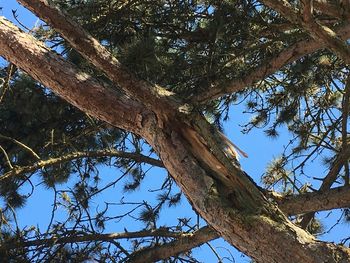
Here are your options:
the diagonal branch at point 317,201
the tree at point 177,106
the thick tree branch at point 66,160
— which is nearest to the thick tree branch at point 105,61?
the tree at point 177,106

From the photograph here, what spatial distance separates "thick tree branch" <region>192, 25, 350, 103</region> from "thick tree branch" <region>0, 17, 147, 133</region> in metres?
0.48

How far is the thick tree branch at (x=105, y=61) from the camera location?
3168 mm

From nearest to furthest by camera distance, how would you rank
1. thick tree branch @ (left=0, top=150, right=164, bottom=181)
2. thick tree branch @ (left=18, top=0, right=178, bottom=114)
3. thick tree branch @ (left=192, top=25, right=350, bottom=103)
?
thick tree branch @ (left=18, top=0, right=178, bottom=114), thick tree branch @ (left=192, top=25, right=350, bottom=103), thick tree branch @ (left=0, top=150, right=164, bottom=181)

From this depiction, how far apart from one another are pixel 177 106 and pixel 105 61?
1.62ft

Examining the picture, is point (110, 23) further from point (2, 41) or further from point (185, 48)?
point (2, 41)

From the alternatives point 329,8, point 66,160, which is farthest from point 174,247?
point 329,8

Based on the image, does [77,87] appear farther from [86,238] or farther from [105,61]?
[86,238]

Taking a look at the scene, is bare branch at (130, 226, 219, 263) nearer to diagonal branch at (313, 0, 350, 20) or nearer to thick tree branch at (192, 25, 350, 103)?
thick tree branch at (192, 25, 350, 103)

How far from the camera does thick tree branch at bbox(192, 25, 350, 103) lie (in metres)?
3.49

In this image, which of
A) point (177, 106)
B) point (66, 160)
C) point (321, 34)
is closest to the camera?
point (321, 34)

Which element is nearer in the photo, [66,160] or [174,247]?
[174,247]

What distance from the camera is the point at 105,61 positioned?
10.6 ft

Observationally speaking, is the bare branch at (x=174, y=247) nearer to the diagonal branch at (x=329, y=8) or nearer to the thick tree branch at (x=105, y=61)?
the thick tree branch at (x=105, y=61)

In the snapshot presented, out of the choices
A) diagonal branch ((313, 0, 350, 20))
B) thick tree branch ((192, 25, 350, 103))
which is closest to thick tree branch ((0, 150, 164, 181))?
thick tree branch ((192, 25, 350, 103))
